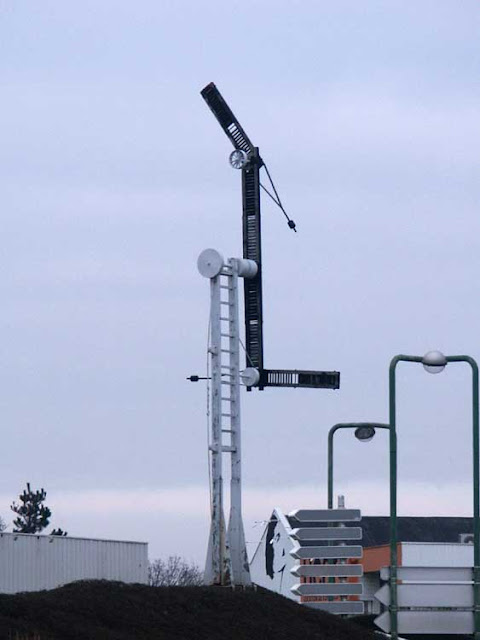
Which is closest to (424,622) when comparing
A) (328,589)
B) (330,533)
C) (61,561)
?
(330,533)

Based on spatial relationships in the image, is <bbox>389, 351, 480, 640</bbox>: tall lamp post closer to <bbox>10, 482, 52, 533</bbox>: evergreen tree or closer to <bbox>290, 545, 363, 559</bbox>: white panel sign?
<bbox>290, 545, 363, 559</bbox>: white panel sign

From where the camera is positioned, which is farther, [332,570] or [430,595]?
[332,570]

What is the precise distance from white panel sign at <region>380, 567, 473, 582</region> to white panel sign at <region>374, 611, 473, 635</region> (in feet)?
1.75

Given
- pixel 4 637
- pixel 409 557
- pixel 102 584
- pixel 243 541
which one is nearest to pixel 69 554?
pixel 243 541

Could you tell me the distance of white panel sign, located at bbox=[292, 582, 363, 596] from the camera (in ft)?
106

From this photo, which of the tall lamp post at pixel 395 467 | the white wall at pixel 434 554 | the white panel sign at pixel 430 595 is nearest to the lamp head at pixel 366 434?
the tall lamp post at pixel 395 467

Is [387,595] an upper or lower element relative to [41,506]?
lower

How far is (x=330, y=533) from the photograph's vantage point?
3206 centimetres

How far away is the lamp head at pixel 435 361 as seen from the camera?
23094 mm

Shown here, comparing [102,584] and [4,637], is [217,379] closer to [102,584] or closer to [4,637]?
[102,584]

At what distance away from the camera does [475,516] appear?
2448cm

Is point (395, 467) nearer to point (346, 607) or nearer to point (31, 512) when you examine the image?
point (346, 607)

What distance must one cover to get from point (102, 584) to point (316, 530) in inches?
195

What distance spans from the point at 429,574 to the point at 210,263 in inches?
591
